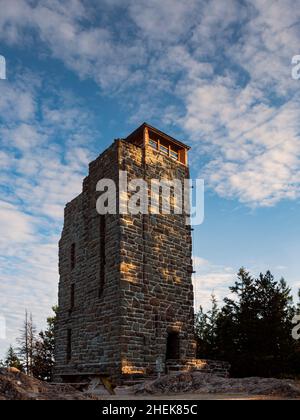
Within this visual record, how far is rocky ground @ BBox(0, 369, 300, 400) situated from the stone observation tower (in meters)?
3.85

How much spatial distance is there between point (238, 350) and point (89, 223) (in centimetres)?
1097

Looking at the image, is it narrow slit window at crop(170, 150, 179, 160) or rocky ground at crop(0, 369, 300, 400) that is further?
narrow slit window at crop(170, 150, 179, 160)

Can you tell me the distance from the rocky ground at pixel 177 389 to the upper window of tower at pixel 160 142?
1051 centimetres

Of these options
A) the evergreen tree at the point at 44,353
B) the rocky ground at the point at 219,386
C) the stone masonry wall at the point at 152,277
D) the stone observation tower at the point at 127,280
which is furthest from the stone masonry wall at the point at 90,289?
the evergreen tree at the point at 44,353

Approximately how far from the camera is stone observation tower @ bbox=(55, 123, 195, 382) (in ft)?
50.2

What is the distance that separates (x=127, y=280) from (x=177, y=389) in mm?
5516

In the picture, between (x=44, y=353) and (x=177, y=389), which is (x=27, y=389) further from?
(x=44, y=353)

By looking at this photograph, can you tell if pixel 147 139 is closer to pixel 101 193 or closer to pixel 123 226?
pixel 101 193

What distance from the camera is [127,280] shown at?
15586 mm

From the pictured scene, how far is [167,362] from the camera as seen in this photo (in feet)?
52.5

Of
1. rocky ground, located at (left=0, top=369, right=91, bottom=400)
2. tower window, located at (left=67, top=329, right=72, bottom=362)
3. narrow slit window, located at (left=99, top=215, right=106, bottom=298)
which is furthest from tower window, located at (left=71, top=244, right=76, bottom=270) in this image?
rocky ground, located at (left=0, top=369, right=91, bottom=400)

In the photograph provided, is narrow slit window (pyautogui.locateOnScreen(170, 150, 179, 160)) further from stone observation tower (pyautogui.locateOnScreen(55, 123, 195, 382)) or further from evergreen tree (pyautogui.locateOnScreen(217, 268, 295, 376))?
evergreen tree (pyautogui.locateOnScreen(217, 268, 295, 376))

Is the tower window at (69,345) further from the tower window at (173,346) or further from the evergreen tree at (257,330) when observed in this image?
the evergreen tree at (257,330)
